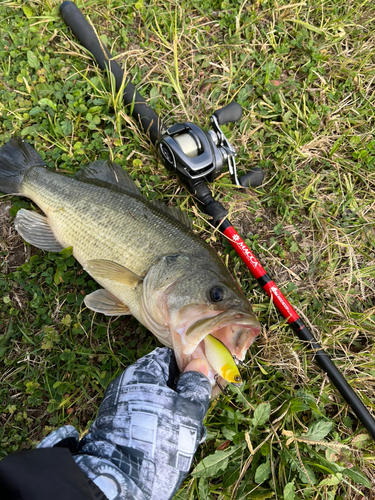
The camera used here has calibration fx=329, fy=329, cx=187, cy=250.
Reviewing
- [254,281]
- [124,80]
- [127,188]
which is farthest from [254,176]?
[124,80]

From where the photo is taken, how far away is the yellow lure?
6.56ft

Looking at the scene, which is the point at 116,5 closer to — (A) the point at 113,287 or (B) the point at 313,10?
(B) the point at 313,10

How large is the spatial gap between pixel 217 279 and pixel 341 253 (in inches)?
64.3

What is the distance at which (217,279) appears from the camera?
2.27m

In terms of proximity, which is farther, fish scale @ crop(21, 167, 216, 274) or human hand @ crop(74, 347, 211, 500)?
fish scale @ crop(21, 167, 216, 274)

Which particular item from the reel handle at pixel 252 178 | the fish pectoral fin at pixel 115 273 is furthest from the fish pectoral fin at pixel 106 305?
the reel handle at pixel 252 178

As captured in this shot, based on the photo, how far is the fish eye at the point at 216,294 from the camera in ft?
7.12

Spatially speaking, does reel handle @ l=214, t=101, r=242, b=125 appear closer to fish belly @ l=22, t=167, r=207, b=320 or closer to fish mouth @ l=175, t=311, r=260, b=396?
fish belly @ l=22, t=167, r=207, b=320

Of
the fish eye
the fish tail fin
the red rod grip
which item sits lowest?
the red rod grip

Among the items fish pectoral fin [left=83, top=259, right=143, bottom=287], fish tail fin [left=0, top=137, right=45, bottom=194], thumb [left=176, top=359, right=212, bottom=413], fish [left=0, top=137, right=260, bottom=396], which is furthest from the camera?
fish tail fin [left=0, top=137, right=45, bottom=194]

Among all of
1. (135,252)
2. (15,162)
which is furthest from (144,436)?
(15,162)

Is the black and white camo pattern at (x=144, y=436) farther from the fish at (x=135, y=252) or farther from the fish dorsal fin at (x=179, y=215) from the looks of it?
Answer: the fish dorsal fin at (x=179, y=215)

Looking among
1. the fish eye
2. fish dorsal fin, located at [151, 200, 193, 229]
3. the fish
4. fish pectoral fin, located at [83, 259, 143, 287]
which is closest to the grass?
the fish

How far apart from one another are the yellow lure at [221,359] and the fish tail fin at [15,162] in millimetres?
2238
